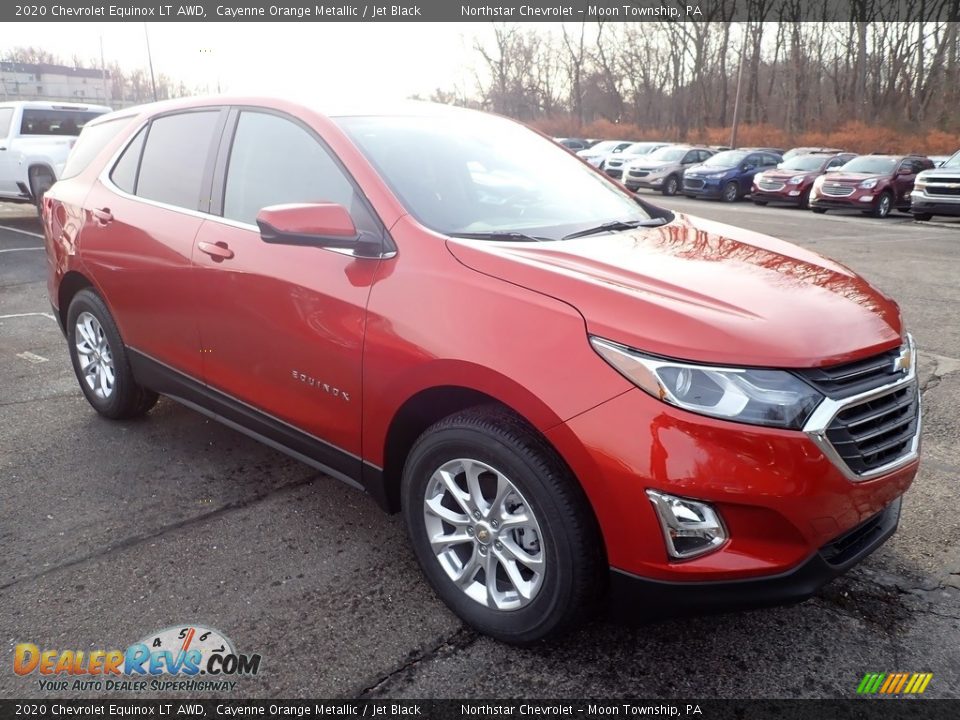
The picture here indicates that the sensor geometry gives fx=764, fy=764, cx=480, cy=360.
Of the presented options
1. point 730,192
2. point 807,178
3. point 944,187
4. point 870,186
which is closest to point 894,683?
point 944,187

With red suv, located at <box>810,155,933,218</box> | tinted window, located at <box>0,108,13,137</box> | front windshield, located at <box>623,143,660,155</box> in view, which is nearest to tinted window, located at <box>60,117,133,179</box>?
tinted window, located at <box>0,108,13,137</box>

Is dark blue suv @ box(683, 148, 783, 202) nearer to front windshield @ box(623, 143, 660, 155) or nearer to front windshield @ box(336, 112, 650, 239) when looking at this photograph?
front windshield @ box(623, 143, 660, 155)

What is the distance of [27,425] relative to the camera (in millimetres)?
4328

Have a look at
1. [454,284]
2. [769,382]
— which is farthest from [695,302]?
[454,284]

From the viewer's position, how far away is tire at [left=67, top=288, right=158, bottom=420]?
163 inches

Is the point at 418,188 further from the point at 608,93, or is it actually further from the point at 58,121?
the point at 608,93

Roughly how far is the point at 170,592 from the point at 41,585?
0.49m

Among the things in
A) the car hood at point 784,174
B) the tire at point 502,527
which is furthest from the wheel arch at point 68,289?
the car hood at point 784,174

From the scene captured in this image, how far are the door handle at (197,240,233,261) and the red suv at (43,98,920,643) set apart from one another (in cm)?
2

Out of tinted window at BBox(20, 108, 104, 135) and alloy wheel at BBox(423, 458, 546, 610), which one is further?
tinted window at BBox(20, 108, 104, 135)

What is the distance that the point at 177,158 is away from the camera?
3.76 metres

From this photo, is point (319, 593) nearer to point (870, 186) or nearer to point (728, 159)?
point (870, 186)

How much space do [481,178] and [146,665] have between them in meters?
Answer: 2.17

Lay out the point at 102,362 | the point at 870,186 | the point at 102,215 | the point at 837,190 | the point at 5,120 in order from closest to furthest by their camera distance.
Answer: the point at 102,215, the point at 102,362, the point at 5,120, the point at 870,186, the point at 837,190
